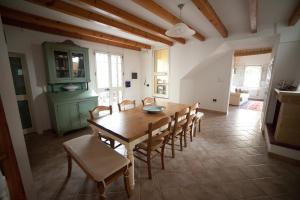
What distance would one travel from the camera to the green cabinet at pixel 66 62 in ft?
9.68

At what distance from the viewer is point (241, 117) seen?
433cm

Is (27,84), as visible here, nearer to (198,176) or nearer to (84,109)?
(84,109)

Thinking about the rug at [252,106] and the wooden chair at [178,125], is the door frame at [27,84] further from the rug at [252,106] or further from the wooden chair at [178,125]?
the rug at [252,106]

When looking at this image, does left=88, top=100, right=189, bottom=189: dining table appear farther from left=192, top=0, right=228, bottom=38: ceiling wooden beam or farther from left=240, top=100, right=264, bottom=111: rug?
left=240, top=100, right=264, bottom=111: rug

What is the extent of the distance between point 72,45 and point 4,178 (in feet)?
10.1

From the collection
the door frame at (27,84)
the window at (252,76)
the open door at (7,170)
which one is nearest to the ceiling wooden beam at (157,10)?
the open door at (7,170)

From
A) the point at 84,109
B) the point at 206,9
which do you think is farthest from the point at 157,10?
the point at 84,109

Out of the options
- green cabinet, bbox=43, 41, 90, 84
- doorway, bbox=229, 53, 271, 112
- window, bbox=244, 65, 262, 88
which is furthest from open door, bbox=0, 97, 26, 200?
window, bbox=244, 65, 262, 88

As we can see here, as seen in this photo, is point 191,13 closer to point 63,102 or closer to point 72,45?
point 72,45

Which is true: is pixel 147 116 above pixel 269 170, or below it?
above

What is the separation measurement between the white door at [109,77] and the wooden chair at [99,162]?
2.82 metres

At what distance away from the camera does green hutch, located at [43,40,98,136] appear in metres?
2.94

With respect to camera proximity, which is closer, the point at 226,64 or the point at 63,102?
the point at 63,102

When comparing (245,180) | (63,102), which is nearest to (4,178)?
(63,102)
